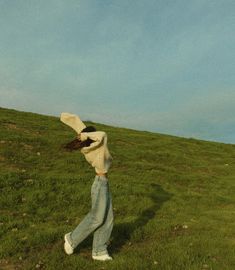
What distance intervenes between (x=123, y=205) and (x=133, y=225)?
2993 millimetres

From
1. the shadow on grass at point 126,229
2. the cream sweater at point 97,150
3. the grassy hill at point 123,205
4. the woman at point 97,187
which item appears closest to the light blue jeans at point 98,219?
the woman at point 97,187

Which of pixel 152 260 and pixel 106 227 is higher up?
pixel 106 227

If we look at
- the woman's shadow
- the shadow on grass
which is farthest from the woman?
the woman's shadow

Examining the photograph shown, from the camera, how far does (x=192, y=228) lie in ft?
52.9

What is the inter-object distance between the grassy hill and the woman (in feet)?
1.82

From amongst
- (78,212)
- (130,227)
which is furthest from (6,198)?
(130,227)

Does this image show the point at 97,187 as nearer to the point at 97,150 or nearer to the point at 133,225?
the point at 97,150

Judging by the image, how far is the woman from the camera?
1142cm

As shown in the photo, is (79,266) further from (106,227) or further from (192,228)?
(192,228)

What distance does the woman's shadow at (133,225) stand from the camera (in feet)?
45.6

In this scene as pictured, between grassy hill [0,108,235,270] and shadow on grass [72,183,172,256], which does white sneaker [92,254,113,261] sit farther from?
shadow on grass [72,183,172,256]

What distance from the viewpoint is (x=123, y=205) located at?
60.6 ft

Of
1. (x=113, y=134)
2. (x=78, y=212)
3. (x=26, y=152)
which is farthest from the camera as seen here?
(x=113, y=134)

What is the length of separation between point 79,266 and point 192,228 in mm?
5919
